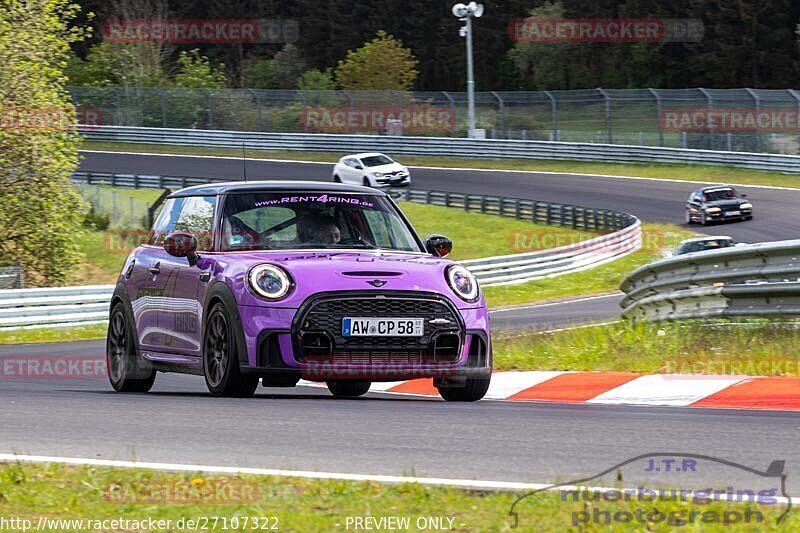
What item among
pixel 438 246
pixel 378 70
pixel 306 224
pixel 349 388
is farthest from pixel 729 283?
pixel 378 70

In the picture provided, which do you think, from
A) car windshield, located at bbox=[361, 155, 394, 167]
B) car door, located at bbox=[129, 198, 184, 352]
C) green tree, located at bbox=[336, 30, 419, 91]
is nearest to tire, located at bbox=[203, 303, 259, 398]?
car door, located at bbox=[129, 198, 184, 352]

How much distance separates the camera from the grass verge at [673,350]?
10250mm

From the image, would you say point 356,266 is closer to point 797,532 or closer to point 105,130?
point 797,532

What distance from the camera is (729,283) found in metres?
12.8

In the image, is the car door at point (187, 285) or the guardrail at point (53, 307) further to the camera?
the guardrail at point (53, 307)

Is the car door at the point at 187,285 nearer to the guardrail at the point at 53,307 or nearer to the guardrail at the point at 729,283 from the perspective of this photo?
the guardrail at the point at 729,283

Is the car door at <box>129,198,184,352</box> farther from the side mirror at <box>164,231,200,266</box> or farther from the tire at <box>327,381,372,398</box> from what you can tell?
the tire at <box>327,381,372,398</box>

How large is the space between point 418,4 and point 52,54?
71233mm

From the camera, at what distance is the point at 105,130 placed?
6669 cm

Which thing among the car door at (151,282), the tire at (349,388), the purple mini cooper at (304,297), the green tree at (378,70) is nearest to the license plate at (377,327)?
the purple mini cooper at (304,297)

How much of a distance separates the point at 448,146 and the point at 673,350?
1896 inches

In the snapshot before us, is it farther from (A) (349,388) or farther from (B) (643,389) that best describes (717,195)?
(B) (643,389)

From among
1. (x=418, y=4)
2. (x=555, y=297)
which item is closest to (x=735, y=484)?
(x=555, y=297)

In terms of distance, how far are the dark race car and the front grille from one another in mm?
32377
